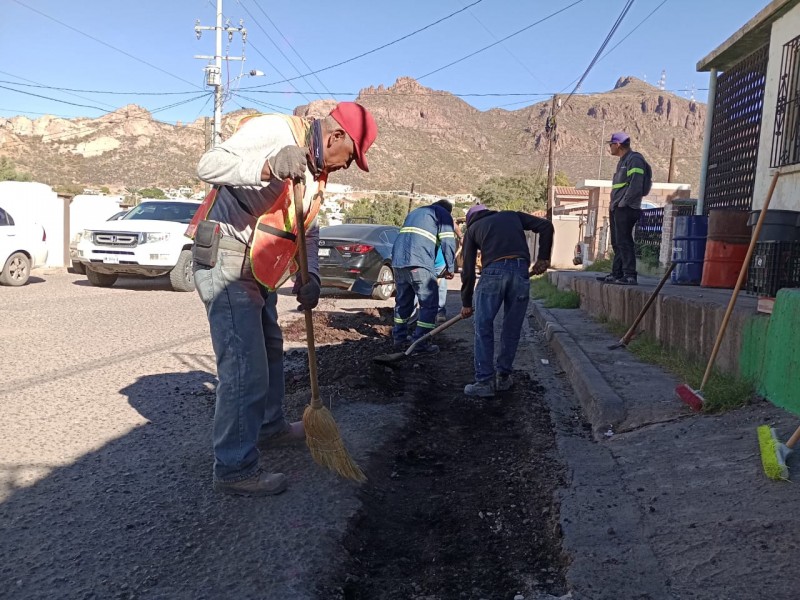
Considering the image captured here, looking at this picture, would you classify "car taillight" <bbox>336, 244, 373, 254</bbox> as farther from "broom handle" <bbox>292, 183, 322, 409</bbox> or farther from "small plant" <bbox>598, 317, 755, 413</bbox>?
"broom handle" <bbox>292, 183, 322, 409</bbox>

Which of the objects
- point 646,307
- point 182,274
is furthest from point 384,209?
point 646,307

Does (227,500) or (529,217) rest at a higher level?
(529,217)

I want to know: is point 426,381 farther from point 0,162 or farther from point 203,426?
point 0,162

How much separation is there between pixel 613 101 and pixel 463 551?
140m

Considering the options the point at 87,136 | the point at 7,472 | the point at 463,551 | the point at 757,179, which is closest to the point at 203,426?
the point at 7,472

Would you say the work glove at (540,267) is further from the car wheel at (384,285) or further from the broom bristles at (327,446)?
the car wheel at (384,285)

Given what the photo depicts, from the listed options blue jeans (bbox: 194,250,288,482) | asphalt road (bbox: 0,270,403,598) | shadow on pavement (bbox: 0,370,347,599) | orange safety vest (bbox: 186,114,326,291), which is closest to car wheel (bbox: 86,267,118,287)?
asphalt road (bbox: 0,270,403,598)

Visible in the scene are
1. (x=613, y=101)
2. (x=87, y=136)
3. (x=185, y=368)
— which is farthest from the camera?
(x=613, y=101)

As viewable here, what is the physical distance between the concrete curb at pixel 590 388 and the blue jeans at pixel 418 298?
4.89 feet

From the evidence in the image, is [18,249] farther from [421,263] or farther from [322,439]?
[322,439]

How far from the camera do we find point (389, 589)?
262cm

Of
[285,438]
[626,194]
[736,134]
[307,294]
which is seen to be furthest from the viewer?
[736,134]

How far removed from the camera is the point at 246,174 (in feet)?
9.38

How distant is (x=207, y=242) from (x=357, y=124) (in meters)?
0.88
